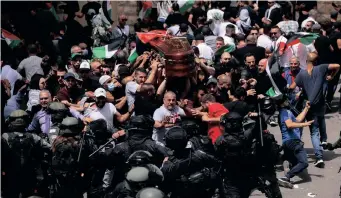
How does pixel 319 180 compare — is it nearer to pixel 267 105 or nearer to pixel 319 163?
pixel 319 163

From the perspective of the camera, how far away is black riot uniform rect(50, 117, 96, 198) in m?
9.59

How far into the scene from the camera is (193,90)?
11.8m

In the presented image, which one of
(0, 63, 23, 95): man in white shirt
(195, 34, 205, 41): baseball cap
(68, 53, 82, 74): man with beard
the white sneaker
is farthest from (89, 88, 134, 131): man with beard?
(195, 34, 205, 41): baseball cap

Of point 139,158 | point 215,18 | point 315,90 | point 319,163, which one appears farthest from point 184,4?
point 139,158

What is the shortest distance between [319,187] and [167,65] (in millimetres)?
2770

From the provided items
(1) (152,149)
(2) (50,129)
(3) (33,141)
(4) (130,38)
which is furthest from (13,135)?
(4) (130,38)

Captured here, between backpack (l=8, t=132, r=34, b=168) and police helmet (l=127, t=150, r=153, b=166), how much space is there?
1.60 meters

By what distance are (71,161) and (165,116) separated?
1.82m

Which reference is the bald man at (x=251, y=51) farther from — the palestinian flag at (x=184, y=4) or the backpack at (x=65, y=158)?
the backpack at (x=65, y=158)

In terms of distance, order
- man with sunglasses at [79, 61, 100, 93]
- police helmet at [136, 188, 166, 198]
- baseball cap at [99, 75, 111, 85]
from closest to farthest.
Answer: police helmet at [136, 188, 166, 198] → baseball cap at [99, 75, 111, 85] → man with sunglasses at [79, 61, 100, 93]

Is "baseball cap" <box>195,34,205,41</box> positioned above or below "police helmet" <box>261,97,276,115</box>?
above

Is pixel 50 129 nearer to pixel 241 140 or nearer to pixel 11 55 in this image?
pixel 241 140

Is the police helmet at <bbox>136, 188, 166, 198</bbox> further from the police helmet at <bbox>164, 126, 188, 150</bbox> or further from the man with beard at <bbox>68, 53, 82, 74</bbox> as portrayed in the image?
the man with beard at <bbox>68, 53, 82, 74</bbox>

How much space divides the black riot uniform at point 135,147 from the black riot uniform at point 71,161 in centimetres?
30
